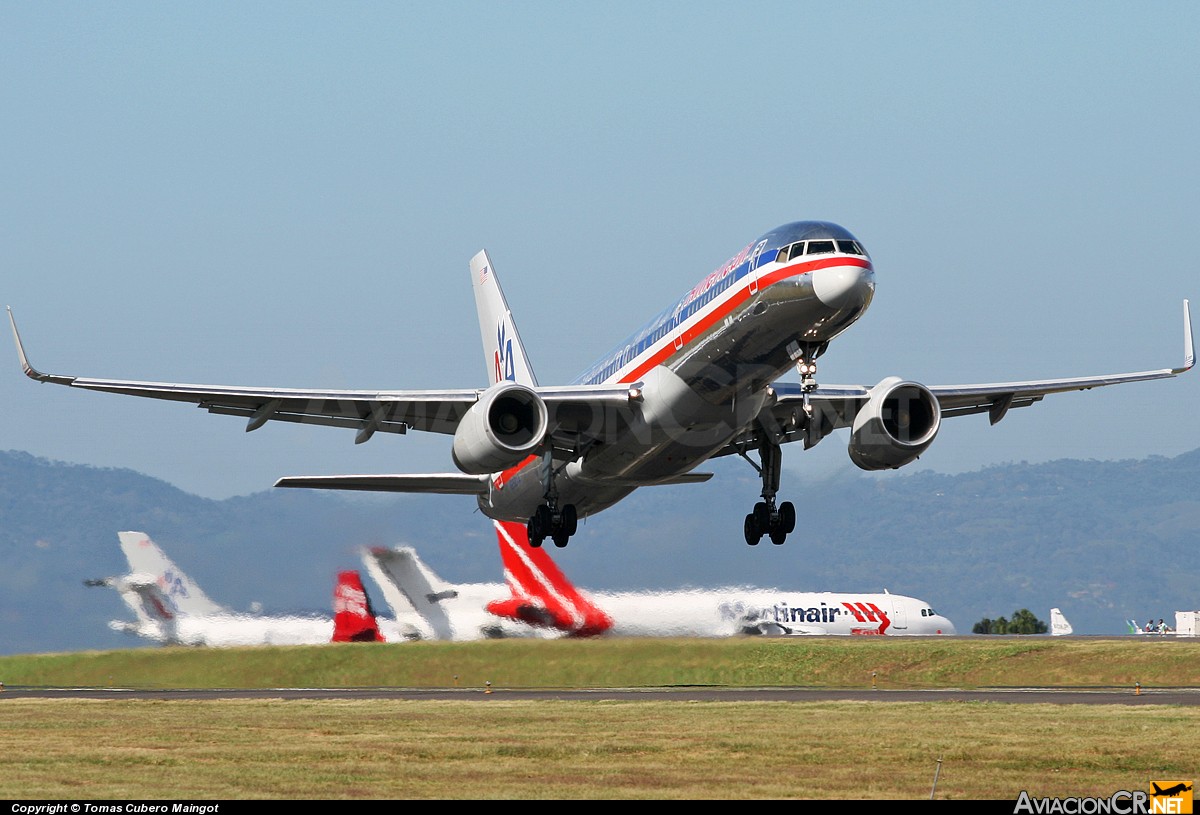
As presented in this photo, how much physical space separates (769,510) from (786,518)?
52cm

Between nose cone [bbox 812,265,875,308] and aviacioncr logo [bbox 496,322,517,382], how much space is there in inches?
750

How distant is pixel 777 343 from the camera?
31.9 meters

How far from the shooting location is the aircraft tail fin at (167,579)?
60719 millimetres

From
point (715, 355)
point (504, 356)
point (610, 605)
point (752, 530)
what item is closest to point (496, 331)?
point (504, 356)

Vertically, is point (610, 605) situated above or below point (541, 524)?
above

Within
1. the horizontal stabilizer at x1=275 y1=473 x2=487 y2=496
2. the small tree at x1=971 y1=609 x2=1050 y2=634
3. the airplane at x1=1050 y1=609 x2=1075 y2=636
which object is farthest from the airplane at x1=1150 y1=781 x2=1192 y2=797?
the small tree at x1=971 y1=609 x2=1050 y2=634

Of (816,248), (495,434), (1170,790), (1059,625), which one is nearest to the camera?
(1170,790)

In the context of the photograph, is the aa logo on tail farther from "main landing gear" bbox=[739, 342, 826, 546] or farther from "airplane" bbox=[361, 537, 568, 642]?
"airplane" bbox=[361, 537, 568, 642]

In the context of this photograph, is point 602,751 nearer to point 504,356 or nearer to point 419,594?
point 504,356

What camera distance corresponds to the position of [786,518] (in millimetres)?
39625

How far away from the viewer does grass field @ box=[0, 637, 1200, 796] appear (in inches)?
959

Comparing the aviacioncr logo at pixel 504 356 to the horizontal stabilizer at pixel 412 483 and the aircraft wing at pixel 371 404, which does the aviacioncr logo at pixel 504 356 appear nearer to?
the horizontal stabilizer at pixel 412 483

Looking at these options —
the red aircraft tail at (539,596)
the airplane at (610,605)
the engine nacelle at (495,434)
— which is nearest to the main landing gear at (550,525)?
the engine nacelle at (495,434)

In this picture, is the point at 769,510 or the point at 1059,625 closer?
the point at 769,510
